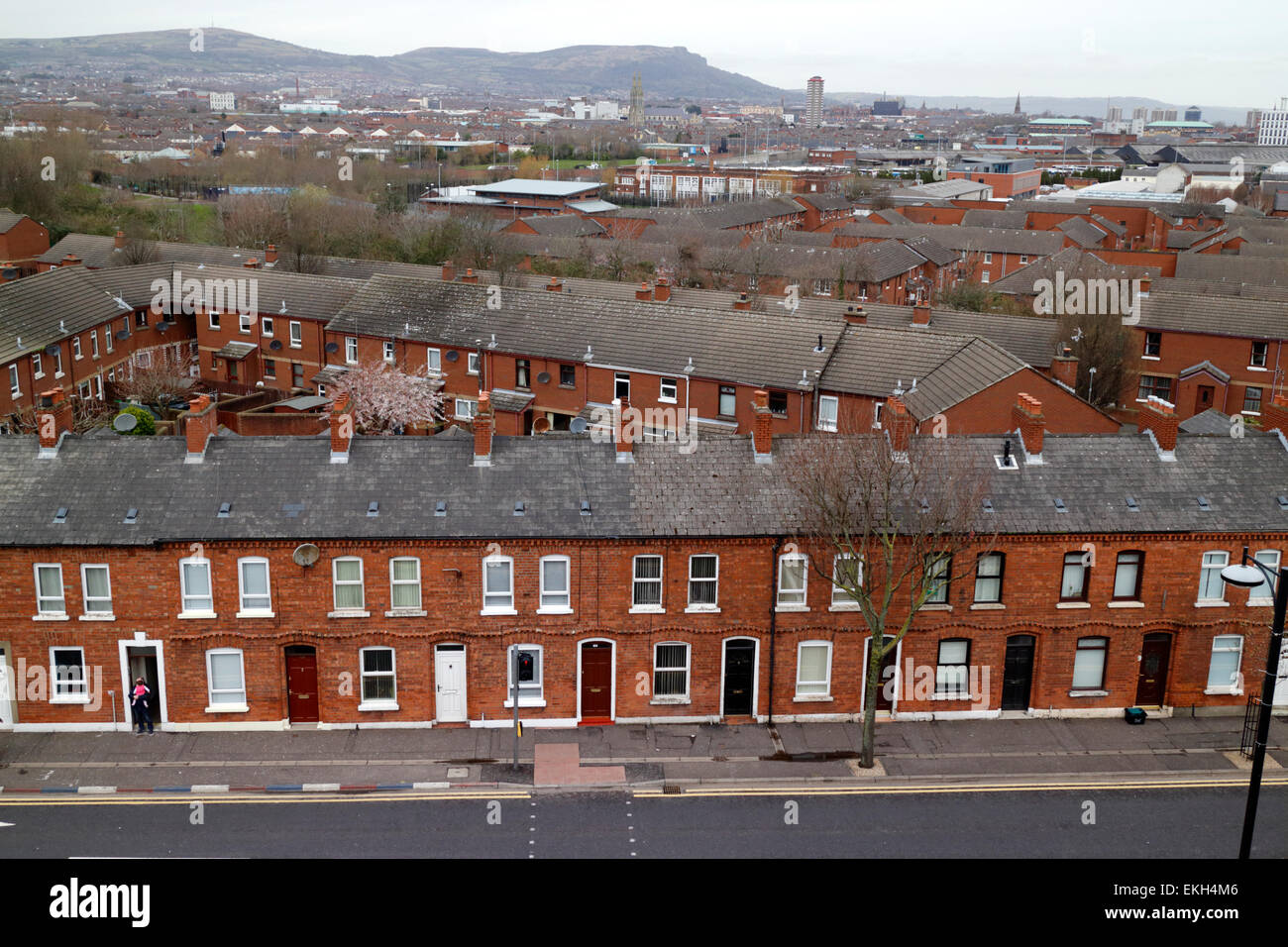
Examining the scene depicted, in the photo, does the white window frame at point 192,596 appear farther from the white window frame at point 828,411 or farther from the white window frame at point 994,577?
the white window frame at point 828,411

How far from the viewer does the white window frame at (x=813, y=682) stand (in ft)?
96.2

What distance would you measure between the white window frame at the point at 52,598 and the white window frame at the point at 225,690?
375 cm

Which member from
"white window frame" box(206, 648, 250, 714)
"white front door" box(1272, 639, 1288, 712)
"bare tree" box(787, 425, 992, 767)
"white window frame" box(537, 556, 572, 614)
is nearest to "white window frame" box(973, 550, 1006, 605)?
"bare tree" box(787, 425, 992, 767)

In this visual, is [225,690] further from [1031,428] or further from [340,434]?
[1031,428]

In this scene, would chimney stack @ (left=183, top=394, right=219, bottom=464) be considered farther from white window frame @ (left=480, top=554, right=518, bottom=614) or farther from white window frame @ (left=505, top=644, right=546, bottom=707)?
white window frame @ (left=505, top=644, right=546, bottom=707)

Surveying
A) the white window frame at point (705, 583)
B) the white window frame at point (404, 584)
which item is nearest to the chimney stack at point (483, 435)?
the white window frame at point (404, 584)

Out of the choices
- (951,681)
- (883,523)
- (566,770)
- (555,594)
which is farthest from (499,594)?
(951,681)

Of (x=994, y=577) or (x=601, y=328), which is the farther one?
(x=601, y=328)

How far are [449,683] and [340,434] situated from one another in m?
7.17

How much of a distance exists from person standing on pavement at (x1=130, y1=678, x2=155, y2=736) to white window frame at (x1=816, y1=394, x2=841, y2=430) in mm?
29896

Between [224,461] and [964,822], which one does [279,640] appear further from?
[964,822]

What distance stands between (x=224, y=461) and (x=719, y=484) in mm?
13182

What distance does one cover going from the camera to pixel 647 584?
94.3 ft

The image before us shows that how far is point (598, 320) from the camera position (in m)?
56.5
